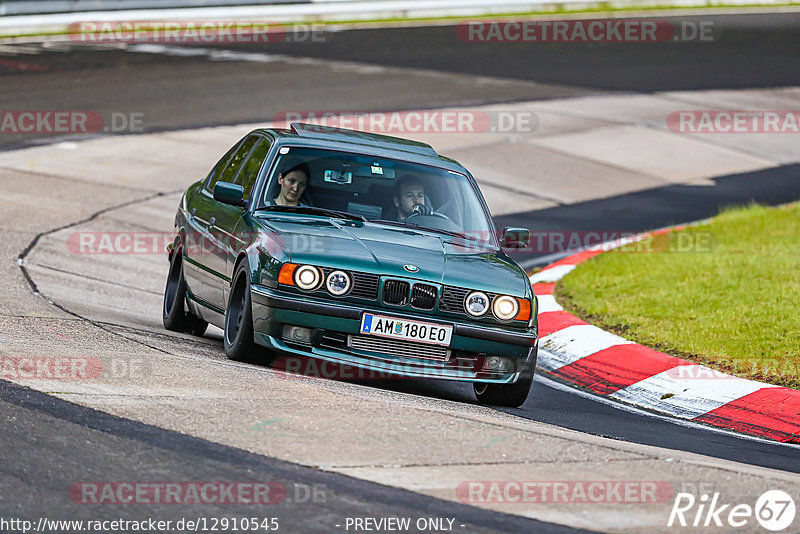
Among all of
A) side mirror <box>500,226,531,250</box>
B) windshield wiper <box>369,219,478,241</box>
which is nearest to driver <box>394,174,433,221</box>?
windshield wiper <box>369,219,478,241</box>

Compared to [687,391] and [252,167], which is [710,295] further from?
[252,167]

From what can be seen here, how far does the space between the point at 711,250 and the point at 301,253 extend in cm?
712

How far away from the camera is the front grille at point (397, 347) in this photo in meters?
7.50

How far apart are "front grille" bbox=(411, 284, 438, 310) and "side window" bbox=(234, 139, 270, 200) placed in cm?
170

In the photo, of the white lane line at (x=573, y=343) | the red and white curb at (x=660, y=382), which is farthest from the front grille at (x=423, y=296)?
the white lane line at (x=573, y=343)

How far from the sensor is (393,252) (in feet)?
25.4

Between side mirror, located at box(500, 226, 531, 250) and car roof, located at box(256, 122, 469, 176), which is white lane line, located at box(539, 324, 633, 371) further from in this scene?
car roof, located at box(256, 122, 469, 176)

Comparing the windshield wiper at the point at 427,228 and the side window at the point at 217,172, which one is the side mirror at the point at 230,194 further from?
the side window at the point at 217,172

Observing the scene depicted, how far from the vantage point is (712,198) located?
1755 cm

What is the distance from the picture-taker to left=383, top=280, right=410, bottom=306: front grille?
749cm

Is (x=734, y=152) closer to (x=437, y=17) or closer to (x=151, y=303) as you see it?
(x=151, y=303)

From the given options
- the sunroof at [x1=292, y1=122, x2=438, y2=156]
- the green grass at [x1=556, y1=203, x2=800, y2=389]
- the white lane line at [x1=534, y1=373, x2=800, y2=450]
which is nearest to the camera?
the white lane line at [x1=534, y1=373, x2=800, y2=450]

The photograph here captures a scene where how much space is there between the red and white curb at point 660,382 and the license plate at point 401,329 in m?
1.75

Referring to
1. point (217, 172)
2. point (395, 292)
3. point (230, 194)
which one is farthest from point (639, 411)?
point (217, 172)
